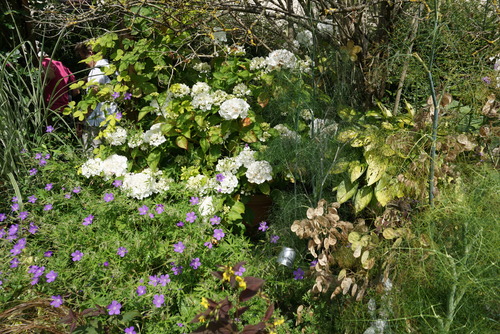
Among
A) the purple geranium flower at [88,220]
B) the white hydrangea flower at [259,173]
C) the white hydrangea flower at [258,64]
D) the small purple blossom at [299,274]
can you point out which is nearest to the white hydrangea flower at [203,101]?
the white hydrangea flower at [258,64]

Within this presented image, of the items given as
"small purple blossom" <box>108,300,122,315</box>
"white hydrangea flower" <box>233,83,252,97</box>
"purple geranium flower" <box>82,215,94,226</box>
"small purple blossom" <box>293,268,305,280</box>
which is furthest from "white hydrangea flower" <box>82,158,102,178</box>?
"small purple blossom" <box>293,268,305,280</box>

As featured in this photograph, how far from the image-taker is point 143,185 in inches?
101

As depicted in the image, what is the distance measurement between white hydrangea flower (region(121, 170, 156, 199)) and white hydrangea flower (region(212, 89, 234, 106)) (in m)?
0.60

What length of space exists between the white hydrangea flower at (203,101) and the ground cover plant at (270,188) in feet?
0.06

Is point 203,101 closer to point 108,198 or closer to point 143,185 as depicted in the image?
point 143,185

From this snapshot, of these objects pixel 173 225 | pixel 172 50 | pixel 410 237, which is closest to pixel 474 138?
pixel 410 237

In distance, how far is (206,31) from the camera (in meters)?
2.99

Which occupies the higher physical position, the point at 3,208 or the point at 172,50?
the point at 172,50

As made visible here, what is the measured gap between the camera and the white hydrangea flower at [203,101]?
2.73m

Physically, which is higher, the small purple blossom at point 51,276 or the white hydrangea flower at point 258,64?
the white hydrangea flower at point 258,64

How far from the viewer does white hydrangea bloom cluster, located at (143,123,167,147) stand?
2.75 metres

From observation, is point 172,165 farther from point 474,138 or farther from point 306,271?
point 474,138

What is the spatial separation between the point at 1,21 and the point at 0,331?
2694mm

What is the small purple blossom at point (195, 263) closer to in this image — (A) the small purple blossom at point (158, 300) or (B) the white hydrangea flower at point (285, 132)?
(A) the small purple blossom at point (158, 300)
